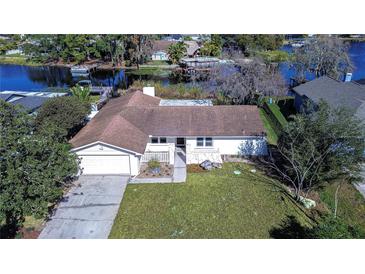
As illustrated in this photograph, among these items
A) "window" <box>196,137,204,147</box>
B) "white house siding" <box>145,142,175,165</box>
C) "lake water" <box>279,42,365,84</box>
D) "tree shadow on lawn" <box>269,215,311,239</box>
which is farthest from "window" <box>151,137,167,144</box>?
"lake water" <box>279,42,365,84</box>

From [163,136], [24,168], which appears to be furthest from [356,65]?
[24,168]

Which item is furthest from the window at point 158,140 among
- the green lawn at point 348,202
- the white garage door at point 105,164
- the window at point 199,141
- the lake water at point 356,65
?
the lake water at point 356,65

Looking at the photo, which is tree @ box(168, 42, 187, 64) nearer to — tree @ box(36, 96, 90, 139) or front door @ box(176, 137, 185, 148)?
tree @ box(36, 96, 90, 139)

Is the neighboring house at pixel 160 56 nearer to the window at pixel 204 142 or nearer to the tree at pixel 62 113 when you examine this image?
the tree at pixel 62 113

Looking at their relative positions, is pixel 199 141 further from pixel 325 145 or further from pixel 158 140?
pixel 325 145
